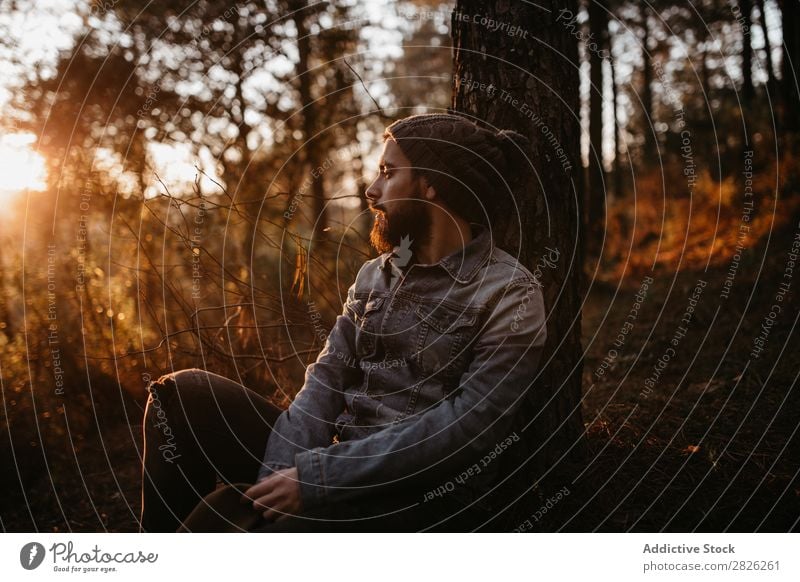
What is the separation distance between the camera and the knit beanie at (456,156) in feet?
6.37

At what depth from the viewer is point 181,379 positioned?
6.37 ft

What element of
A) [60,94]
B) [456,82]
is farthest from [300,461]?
[60,94]

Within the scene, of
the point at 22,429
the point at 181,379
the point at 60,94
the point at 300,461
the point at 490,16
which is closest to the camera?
the point at 300,461

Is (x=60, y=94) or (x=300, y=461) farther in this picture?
(x=60, y=94)

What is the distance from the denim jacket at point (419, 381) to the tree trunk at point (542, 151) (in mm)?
236

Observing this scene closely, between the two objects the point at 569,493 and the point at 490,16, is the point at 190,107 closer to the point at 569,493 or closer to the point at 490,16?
the point at 490,16

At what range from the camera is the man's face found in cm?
199

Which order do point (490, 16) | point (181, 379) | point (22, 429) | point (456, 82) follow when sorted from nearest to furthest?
point (181, 379), point (490, 16), point (456, 82), point (22, 429)

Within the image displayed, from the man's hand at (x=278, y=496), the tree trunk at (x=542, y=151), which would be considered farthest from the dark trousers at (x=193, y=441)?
the tree trunk at (x=542, y=151)

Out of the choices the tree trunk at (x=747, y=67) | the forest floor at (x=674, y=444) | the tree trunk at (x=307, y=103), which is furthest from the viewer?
the tree trunk at (x=747, y=67)

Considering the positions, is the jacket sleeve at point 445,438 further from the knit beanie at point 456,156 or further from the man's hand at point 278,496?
the knit beanie at point 456,156

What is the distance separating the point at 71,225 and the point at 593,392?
387 cm

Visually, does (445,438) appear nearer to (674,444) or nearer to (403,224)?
(403,224)
